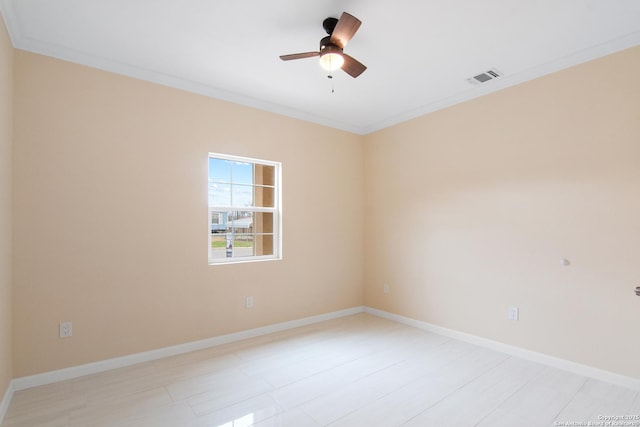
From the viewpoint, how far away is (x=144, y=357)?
292cm

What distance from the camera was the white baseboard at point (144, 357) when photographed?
97.5 inches

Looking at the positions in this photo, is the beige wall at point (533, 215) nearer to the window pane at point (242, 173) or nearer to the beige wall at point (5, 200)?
the window pane at point (242, 173)

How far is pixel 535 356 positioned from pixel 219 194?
3493mm

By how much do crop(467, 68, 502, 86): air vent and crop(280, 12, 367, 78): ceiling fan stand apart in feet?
4.55

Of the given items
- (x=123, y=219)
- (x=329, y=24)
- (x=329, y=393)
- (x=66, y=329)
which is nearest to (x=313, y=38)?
(x=329, y=24)

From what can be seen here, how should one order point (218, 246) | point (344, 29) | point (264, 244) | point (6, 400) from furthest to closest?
point (264, 244) → point (218, 246) → point (6, 400) → point (344, 29)

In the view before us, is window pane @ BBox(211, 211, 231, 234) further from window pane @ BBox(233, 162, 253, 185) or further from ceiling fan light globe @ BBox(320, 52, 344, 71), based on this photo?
ceiling fan light globe @ BBox(320, 52, 344, 71)

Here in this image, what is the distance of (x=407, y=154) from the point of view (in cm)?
411

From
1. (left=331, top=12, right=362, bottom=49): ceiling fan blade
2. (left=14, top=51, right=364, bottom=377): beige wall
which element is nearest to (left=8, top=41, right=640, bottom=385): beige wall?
(left=14, top=51, right=364, bottom=377): beige wall

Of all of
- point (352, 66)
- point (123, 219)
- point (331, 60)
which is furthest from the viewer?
point (123, 219)

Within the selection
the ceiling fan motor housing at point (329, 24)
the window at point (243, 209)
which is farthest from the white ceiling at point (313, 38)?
the window at point (243, 209)

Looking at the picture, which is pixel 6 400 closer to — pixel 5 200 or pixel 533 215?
pixel 5 200

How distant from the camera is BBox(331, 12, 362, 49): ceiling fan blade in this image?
196 centimetres

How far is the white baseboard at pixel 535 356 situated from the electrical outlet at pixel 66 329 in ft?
11.3
